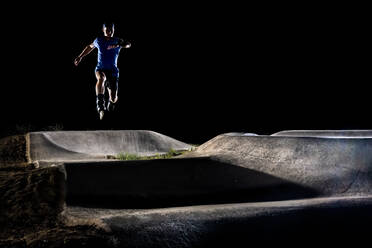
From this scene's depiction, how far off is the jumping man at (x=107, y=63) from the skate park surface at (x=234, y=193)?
134cm

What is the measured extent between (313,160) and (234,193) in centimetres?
160

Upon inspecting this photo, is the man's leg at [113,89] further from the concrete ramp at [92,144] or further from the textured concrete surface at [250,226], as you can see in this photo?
the concrete ramp at [92,144]

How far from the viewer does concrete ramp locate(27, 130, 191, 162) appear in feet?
33.3

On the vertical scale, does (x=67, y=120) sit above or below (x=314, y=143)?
above

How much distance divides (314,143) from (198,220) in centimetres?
355

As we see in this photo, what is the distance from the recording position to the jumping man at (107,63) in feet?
22.4

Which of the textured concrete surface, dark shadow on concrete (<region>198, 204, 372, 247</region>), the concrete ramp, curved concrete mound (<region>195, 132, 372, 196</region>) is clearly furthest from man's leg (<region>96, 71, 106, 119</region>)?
dark shadow on concrete (<region>198, 204, 372, 247</region>)

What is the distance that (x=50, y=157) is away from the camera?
9.74 meters

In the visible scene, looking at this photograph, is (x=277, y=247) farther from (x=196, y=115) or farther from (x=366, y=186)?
(x=196, y=115)

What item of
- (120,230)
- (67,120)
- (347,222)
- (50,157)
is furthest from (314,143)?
(67,120)

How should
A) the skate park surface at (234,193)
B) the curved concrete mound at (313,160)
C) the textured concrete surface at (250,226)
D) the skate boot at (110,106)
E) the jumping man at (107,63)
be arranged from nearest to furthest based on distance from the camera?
1. the textured concrete surface at (250,226)
2. the skate park surface at (234,193)
3. the curved concrete mound at (313,160)
4. the jumping man at (107,63)
5. the skate boot at (110,106)

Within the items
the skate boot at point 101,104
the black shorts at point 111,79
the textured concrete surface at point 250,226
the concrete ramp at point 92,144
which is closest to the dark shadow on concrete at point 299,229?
the textured concrete surface at point 250,226

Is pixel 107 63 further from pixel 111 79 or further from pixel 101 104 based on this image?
pixel 101 104

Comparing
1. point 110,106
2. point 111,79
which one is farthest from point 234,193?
point 111,79
